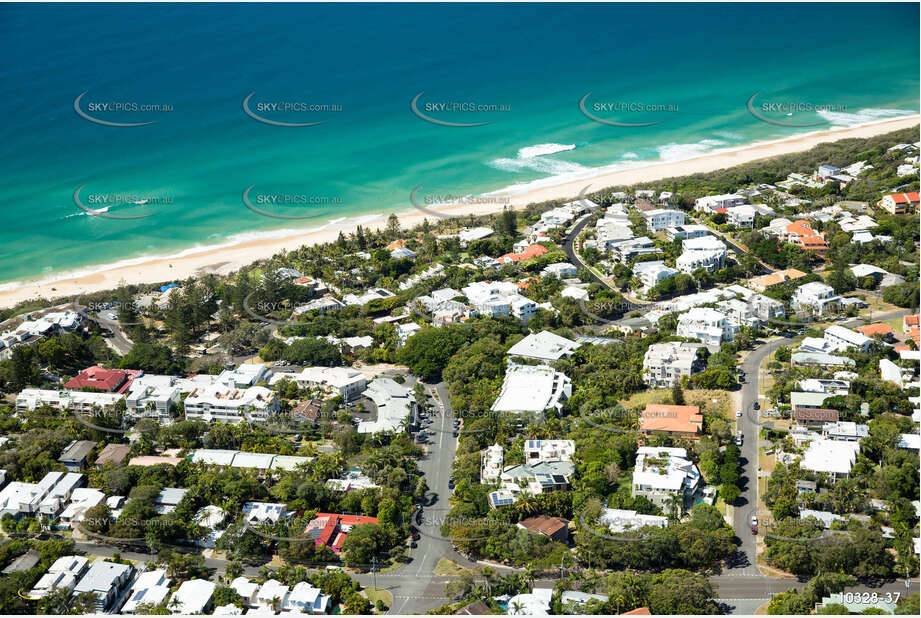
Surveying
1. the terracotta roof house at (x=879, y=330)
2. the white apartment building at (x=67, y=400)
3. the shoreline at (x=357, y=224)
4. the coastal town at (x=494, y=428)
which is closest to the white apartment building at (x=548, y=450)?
the coastal town at (x=494, y=428)

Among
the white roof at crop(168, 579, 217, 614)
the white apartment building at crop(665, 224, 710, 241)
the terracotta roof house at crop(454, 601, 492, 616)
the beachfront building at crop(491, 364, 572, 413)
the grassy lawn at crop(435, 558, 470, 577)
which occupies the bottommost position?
the terracotta roof house at crop(454, 601, 492, 616)

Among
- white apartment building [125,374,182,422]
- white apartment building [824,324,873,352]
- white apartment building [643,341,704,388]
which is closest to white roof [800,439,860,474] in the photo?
white apartment building [643,341,704,388]

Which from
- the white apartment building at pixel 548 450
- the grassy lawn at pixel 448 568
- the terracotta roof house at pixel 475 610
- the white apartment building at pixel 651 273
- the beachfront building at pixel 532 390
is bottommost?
the terracotta roof house at pixel 475 610

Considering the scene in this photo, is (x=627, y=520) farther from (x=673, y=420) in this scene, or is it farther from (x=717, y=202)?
(x=717, y=202)

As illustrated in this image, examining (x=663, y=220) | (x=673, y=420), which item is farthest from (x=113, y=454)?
(x=663, y=220)

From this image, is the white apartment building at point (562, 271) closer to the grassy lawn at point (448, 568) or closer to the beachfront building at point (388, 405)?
the beachfront building at point (388, 405)

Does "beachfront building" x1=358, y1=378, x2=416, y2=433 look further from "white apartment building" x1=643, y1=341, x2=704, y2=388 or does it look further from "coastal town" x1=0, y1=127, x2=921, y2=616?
"white apartment building" x1=643, y1=341, x2=704, y2=388
